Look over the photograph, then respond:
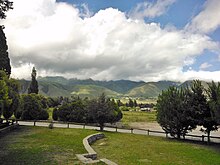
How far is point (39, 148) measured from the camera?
18250 mm

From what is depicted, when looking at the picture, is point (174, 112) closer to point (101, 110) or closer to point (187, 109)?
point (187, 109)

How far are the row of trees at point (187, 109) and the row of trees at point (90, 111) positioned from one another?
340 inches

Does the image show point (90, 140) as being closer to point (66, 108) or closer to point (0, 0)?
point (0, 0)

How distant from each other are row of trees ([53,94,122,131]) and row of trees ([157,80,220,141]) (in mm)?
8642

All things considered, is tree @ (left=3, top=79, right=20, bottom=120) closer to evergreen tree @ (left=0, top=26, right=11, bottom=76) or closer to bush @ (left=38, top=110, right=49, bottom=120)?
evergreen tree @ (left=0, top=26, right=11, bottom=76)

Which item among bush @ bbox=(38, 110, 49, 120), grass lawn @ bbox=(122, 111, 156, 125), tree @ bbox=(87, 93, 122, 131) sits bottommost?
grass lawn @ bbox=(122, 111, 156, 125)

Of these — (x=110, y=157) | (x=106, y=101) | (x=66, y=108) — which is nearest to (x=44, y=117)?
(x=66, y=108)

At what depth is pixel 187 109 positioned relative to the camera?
89.5ft

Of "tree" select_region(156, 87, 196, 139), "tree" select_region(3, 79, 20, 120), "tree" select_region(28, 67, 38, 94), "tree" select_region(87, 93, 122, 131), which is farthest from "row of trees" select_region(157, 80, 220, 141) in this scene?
"tree" select_region(28, 67, 38, 94)

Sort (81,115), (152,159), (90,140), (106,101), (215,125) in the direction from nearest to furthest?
(152,159) < (90,140) < (215,125) < (106,101) < (81,115)

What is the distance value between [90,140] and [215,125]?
14632 mm

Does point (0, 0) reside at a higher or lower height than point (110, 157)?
higher

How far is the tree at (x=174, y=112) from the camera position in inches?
1089

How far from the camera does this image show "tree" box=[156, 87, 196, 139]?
90.8 feet
